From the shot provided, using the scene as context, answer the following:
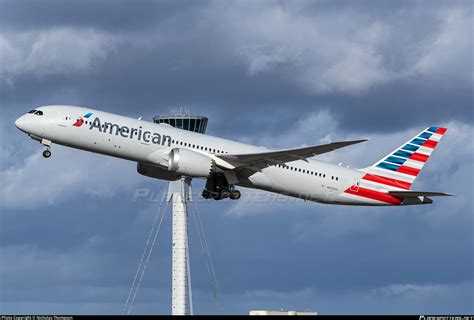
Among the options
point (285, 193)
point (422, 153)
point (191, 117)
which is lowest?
Result: point (285, 193)

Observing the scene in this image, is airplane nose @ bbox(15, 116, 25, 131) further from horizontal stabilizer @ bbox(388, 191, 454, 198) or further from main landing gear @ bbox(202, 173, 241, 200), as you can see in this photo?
horizontal stabilizer @ bbox(388, 191, 454, 198)

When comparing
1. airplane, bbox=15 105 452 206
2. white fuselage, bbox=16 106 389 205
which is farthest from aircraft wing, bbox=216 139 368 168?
white fuselage, bbox=16 106 389 205

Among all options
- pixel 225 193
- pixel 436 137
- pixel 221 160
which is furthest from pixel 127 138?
pixel 436 137

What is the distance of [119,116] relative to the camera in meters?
64.6

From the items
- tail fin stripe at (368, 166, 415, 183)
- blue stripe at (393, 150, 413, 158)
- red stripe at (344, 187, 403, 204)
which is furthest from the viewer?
blue stripe at (393, 150, 413, 158)

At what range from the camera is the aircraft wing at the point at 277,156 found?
6381cm

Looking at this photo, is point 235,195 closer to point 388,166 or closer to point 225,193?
point 225,193

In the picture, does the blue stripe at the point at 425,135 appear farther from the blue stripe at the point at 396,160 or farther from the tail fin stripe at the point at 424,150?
the blue stripe at the point at 396,160

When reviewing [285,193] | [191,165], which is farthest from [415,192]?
[191,165]

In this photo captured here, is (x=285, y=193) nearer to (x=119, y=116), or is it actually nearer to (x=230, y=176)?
(x=230, y=176)

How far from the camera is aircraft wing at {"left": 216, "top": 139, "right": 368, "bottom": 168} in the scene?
6381 cm

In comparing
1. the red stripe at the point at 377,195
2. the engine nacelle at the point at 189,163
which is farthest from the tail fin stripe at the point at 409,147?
the engine nacelle at the point at 189,163

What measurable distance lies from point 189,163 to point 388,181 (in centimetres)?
1601

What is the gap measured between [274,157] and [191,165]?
5347mm
